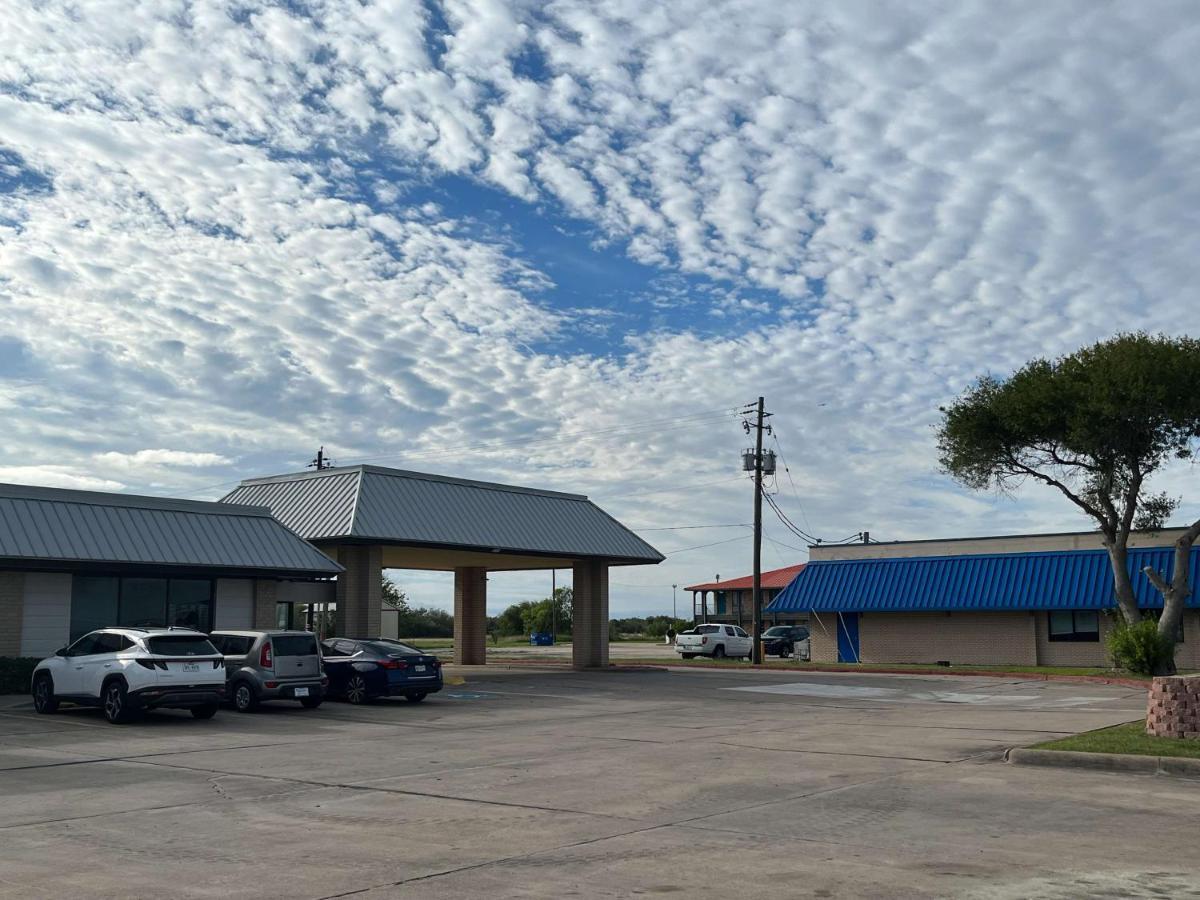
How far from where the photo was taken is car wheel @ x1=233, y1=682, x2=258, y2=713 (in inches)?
872

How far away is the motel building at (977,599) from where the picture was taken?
4081 centimetres

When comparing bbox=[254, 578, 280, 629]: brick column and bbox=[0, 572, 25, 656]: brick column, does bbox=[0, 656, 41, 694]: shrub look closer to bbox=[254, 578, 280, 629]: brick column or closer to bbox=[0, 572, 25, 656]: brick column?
bbox=[0, 572, 25, 656]: brick column

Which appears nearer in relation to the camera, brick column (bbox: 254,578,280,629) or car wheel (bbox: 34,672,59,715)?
car wheel (bbox: 34,672,59,715)

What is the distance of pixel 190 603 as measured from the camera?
28.5 meters

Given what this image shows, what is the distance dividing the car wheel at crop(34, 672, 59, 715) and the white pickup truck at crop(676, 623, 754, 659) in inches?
1279

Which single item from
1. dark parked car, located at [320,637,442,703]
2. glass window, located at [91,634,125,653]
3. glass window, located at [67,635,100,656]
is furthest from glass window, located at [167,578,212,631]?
glass window, located at [91,634,125,653]

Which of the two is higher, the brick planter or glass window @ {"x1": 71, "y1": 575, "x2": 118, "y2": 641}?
glass window @ {"x1": 71, "y1": 575, "x2": 118, "y2": 641}

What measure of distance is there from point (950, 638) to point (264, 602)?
87.5 ft

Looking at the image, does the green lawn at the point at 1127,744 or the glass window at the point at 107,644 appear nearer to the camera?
the green lawn at the point at 1127,744

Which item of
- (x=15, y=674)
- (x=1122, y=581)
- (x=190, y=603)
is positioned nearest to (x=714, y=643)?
(x=1122, y=581)

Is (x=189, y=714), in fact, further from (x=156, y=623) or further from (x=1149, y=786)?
(x=1149, y=786)

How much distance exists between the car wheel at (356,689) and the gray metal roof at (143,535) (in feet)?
17.0

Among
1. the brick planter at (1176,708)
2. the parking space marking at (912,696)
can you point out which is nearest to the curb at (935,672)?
the parking space marking at (912,696)

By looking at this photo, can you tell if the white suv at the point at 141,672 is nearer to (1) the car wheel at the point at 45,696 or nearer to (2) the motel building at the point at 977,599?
(1) the car wheel at the point at 45,696
